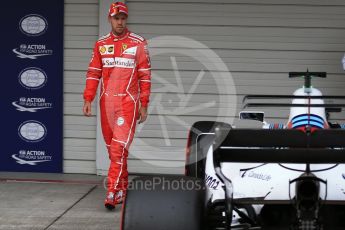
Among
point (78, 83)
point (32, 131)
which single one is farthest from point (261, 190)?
point (32, 131)

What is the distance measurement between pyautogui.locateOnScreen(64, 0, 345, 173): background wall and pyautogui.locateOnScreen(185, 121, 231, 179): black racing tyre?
271cm

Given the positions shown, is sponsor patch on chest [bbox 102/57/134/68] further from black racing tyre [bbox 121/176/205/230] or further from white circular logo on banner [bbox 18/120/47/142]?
black racing tyre [bbox 121/176/205/230]

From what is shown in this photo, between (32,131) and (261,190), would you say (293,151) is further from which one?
(32,131)

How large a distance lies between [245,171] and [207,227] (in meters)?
0.77

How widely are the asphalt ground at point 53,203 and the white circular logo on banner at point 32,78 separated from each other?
3.82ft

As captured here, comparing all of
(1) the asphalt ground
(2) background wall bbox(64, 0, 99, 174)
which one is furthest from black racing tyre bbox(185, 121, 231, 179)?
(2) background wall bbox(64, 0, 99, 174)

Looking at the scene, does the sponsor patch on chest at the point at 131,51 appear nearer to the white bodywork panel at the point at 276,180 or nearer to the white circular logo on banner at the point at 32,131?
the white bodywork panel at the point at 276,180

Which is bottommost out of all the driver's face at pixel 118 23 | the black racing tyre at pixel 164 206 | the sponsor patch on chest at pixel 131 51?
the black racing tyre at pixel 164 206

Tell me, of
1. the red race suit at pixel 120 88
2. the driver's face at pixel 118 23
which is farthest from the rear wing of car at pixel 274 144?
the driver's face at pixel 118 23

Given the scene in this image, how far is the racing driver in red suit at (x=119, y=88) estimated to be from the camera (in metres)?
6.76

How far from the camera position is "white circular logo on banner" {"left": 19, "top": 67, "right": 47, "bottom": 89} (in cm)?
902

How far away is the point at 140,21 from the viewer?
8844 mm

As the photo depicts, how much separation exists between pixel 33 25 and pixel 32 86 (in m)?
0.80

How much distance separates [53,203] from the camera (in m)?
7.19
